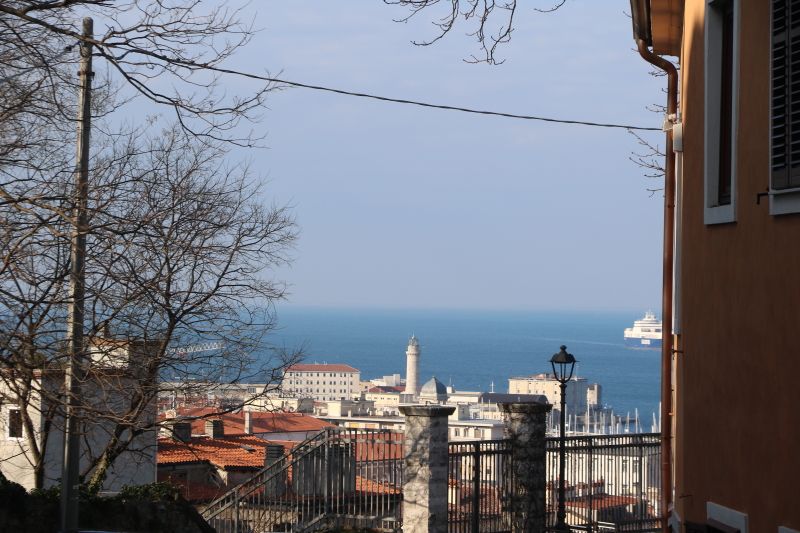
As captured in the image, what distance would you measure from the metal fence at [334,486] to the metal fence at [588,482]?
1.19 m

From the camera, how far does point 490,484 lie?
16.3m

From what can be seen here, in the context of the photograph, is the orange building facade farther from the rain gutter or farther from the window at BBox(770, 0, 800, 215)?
the rain gutter

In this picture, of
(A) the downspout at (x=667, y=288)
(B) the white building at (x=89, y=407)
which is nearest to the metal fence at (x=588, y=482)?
(B) the white building at (x=89, y=407)

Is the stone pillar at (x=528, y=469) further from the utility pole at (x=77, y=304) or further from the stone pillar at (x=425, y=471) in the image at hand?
the utility pole at (x=77, y=304)

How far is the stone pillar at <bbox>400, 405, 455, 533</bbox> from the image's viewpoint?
15.2 meters

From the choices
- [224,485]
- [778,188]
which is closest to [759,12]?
[778,188]

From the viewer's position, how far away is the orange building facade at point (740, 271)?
5910mm

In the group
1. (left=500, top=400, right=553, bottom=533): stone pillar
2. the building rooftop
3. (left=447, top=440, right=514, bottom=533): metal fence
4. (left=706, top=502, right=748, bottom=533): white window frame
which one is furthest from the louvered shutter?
the building rooftop

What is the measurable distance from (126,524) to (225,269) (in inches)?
262

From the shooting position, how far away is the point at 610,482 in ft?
56.5

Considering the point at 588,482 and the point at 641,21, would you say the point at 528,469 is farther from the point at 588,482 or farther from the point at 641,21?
the point at 641,21

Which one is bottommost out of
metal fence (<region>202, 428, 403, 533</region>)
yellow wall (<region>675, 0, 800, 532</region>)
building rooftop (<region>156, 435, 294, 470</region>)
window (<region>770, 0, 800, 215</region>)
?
building rooftop (<region>156, 435, 294, 470</region>)

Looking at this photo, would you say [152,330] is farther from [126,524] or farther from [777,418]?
[777,418]

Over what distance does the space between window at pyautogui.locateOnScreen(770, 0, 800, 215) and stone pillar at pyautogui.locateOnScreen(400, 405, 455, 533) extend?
31.6 feet
